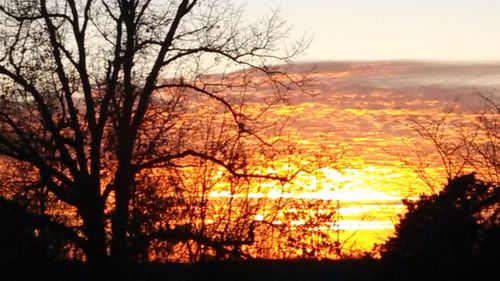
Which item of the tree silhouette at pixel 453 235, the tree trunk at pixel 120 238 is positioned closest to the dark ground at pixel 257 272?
the tree silhouette at pixel 453 235

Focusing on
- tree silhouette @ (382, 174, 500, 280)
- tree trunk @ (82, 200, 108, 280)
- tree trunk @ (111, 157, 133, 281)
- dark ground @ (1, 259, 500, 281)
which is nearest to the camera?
tree silhouette @ (382, 174, 500, 280)

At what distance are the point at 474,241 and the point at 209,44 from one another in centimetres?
876

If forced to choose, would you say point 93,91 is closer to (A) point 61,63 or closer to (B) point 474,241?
(A) point 61,63

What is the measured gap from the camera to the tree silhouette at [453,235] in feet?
82.0

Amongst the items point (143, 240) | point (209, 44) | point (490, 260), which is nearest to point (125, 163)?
point (143, 240)

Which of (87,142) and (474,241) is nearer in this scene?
(474,241)

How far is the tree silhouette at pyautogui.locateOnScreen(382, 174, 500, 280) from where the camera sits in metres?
25.0

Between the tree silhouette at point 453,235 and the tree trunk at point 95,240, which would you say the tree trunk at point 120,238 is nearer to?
the tree trunk at point 95,240

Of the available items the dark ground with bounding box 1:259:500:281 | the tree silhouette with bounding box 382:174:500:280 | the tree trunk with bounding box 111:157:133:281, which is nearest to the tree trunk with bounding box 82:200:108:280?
the dark ground with bounding box 1:259:500:281

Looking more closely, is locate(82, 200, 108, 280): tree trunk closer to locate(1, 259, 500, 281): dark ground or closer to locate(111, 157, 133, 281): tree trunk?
locate(1, 259, 500, 281): dark ground

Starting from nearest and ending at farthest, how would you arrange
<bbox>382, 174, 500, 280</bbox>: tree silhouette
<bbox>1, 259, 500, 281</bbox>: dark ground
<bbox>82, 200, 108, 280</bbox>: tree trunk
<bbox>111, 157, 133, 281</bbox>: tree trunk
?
<bbox>382, 174, 500, 280</bbox>: tree silhouette, <bbox>1, 259, 500, 281</bbox>: dark ground, <bbox>111, 157, 133, 281</bbox>: tree trunk, <bbox>82, 200, 108, 280</bbox>: tree trunk

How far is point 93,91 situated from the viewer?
94.6 feet

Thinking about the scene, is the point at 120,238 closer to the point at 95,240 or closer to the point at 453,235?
the point at 95,240

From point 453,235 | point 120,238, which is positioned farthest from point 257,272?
point 453,235
